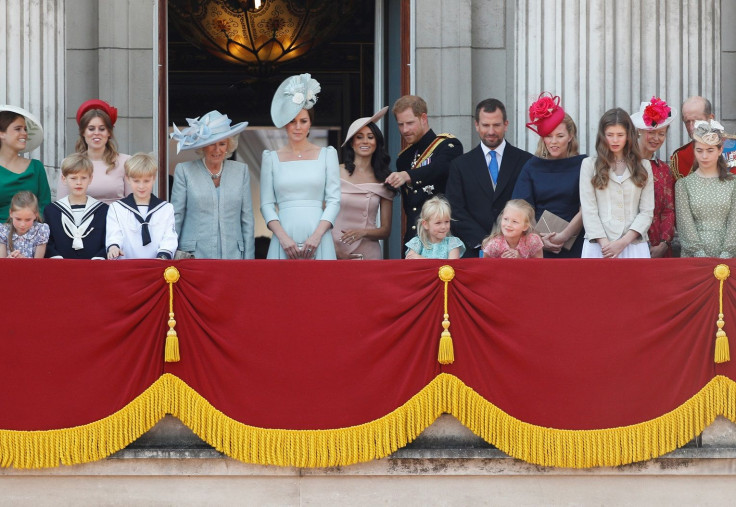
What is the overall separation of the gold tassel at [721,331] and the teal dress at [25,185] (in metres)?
4.40

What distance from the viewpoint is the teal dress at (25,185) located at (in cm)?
916

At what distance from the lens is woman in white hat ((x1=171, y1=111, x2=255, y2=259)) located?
9125 mm

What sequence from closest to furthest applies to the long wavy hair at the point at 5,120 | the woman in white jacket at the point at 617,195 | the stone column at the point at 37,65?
the woman in white jacket at the point at 617,195
the long wavy hair at the point at 5,120
the stone column at the point at 37,65

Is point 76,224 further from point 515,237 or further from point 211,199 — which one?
Answer: point 515,237

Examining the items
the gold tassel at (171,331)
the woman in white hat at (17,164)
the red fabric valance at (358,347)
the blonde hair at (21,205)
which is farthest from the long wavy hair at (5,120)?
the gold tassel at (171,331)

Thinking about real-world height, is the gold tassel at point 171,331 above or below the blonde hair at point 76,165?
below

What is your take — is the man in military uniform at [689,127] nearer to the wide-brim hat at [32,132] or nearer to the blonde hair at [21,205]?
the blonde hair at [21,205]

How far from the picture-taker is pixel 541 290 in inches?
321

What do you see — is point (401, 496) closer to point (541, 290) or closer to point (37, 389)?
point (541, 290)

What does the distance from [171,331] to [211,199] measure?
142 cm

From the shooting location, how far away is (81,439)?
7953 millimetres

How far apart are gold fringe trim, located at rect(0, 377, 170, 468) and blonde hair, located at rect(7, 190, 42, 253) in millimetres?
1345

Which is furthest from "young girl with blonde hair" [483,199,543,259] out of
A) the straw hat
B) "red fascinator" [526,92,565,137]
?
the straw hat

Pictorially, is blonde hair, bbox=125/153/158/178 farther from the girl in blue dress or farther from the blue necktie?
the blue necktie
